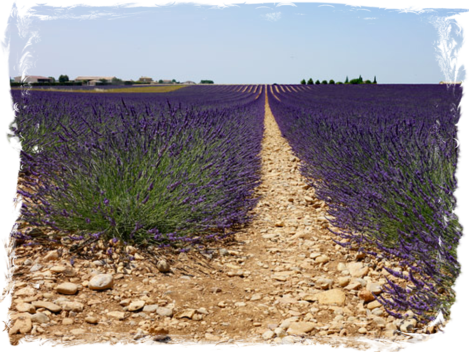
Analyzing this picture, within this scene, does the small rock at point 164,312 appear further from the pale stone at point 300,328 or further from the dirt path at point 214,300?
the pale stone at point 300,328

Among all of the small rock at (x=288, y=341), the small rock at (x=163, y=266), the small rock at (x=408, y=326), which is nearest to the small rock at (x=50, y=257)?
the small rock at (x=163, y=266)

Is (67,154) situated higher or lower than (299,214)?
higher

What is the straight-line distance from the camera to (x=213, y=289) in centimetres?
244

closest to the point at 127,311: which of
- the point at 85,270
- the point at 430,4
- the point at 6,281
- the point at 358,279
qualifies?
the point at 85,270

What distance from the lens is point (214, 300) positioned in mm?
2318

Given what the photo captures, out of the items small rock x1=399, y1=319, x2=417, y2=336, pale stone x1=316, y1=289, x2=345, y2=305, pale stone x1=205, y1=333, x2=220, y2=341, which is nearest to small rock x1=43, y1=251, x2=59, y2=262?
pale stone x1=205, y1=333, x2=220, y2=341

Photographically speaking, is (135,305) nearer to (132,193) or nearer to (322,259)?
(132,193)

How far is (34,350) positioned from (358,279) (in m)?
1.91

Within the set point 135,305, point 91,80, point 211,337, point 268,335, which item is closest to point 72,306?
point 135,305

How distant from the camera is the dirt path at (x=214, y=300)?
1.86m

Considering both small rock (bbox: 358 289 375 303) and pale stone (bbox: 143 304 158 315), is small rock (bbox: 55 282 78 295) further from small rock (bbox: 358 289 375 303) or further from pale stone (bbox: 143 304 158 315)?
small rock (bbox: 358 289 375 303)

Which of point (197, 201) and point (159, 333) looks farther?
point (197, 201)

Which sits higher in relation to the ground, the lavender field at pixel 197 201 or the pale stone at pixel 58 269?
the lavender field at pixel 197 201

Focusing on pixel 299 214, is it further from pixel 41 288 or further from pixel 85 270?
pixel 41 288
